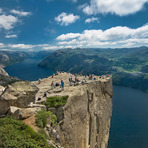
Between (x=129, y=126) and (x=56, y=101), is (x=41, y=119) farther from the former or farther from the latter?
(x=129, y=126)

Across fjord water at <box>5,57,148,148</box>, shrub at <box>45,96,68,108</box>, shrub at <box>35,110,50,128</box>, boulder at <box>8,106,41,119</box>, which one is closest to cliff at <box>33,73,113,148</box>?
shrub at <box>45,96,68,108</box>

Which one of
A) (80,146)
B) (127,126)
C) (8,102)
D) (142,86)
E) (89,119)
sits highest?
(8,102)

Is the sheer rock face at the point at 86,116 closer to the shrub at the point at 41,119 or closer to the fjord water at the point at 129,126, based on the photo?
the shrub at the point at 41,119

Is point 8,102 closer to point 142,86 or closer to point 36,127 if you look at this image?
point 36,127

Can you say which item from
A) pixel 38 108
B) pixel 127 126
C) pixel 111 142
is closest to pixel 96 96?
pixel 38 108

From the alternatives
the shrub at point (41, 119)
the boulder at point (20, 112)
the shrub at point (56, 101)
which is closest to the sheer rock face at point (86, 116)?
the shrub at point (56, 101)

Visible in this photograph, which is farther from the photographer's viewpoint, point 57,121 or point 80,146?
point 80,146

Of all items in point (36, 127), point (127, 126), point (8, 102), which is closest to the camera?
point (36, 127)
